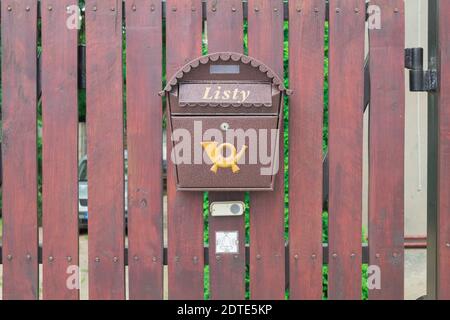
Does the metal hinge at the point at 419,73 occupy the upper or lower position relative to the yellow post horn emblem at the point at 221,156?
upper

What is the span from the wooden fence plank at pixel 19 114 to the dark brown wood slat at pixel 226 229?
772 mm

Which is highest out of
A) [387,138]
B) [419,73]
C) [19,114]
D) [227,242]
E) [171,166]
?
[419,73]

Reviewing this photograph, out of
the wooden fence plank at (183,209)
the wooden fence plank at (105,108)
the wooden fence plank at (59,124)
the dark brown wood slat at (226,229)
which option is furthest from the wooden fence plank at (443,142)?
the wooden fence plank at (59,124)

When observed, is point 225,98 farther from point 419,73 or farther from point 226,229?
point 419,73

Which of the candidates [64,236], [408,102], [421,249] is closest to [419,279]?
[421,249]

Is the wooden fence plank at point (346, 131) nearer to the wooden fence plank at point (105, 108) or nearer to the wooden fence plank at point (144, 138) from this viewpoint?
the wooden fence plank at point (144, 138)

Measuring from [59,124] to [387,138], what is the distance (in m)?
1.42

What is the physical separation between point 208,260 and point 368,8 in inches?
51.2

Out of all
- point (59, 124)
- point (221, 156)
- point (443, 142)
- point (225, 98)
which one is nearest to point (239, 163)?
point (221, 156)

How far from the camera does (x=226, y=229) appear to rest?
239cm

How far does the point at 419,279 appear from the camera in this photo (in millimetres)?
5141

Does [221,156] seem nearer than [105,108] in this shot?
Yes

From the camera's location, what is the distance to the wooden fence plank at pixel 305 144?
2359mm

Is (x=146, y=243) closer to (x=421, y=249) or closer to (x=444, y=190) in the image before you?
(x=444, y=190)
